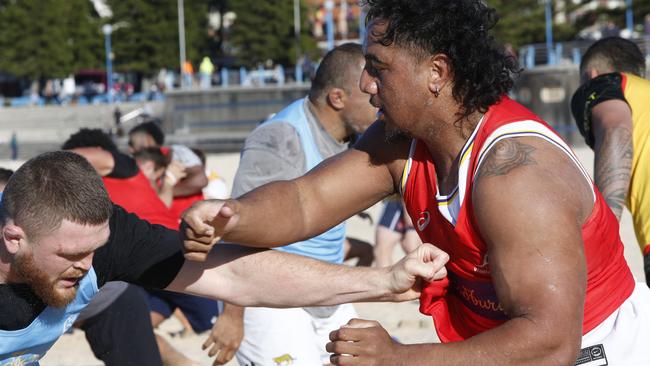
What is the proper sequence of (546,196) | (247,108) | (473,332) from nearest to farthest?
(546,196) < (473,332) < (247,108)

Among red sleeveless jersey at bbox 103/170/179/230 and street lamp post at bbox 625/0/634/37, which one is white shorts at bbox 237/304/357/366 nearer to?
red sleeveless jersey at bbox 103/170/179/230

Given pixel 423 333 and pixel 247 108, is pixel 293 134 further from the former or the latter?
pixel 247 108

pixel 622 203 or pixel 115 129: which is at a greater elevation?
pixel 622 203

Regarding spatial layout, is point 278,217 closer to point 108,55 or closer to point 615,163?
point 615,163

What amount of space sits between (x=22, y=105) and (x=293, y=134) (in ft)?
190

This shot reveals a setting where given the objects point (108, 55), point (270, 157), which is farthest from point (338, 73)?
point (108, 55)

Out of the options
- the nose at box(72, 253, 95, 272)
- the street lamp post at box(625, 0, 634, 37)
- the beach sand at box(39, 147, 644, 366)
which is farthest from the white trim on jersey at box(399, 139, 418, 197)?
the street lamp post at box(625, 0, 634, 37)

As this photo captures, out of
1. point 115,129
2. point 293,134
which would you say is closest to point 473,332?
point 293,134

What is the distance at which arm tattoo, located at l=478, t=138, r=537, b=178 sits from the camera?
278 centimetres

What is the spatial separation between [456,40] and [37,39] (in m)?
62.8

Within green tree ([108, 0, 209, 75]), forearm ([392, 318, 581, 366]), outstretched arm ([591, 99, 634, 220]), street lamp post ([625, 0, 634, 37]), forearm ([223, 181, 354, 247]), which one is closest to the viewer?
forearm ([392, 318, 581, 366])

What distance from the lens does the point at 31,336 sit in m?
3.55

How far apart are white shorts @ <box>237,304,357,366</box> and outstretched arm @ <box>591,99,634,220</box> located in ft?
5.36

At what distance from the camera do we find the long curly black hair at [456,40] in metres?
2.99
